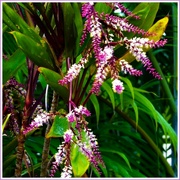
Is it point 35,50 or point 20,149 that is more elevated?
point 35,50


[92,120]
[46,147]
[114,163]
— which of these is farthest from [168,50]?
[46,147]

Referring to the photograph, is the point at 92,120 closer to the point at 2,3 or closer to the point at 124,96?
the point at 124,96

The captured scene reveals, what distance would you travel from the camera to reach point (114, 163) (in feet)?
2.97

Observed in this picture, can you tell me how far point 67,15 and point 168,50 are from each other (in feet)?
2.85

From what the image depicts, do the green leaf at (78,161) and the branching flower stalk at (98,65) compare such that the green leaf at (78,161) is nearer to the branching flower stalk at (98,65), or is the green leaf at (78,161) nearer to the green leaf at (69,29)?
the branching flower stalk at (98,65)

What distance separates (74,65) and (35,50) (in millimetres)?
87

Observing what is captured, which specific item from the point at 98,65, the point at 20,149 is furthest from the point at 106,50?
the point at 20,149

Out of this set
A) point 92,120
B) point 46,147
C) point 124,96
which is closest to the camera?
point 46,147

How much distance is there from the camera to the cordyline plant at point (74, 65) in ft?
1.52

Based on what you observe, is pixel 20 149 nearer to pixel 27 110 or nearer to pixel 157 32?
pixel 27 110

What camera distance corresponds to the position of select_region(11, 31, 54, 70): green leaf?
1.71ft

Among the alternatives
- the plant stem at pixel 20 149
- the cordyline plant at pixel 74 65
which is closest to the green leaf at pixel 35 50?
the cordyline plant at pixel 74 65

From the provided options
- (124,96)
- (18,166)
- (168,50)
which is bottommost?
(18,166)

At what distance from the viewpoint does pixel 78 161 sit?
20.2 inches
